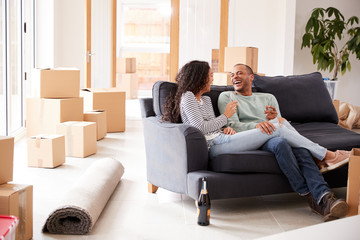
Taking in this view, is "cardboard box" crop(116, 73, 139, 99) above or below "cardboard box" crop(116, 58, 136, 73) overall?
below

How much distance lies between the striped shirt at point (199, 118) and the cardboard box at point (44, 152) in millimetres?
1483

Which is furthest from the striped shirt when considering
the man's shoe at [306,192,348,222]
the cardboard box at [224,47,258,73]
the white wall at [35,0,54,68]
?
the white wall at [35,0,54,68]

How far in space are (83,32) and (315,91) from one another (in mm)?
4208

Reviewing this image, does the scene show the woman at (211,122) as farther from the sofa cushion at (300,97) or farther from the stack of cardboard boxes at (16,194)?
the stack of cardboard boxes at (16,194)

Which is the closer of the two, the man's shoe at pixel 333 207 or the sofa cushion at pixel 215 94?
the man's shoe at pixel 333 207

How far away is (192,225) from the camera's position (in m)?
3.02

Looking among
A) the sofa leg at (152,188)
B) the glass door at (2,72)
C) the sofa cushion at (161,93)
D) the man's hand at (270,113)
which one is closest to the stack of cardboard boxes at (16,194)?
the sofa leg at (152,188)

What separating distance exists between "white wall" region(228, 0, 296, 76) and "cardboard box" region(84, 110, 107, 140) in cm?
278

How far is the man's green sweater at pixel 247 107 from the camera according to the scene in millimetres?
3697

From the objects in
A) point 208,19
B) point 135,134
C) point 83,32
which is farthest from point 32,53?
point 208,19

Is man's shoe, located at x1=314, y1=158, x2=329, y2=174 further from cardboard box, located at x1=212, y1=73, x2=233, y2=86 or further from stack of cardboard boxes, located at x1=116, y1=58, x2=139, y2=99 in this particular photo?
stack of cardboard boxes, located at x1=116, y1=58, x2=139, y2=99

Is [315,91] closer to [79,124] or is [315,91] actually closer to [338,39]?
[79,124]

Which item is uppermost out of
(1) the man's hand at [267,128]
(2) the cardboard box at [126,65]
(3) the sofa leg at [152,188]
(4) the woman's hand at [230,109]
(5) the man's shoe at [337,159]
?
(2) the cardboard box at [126,65]

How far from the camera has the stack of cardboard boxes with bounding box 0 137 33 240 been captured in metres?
2.46
